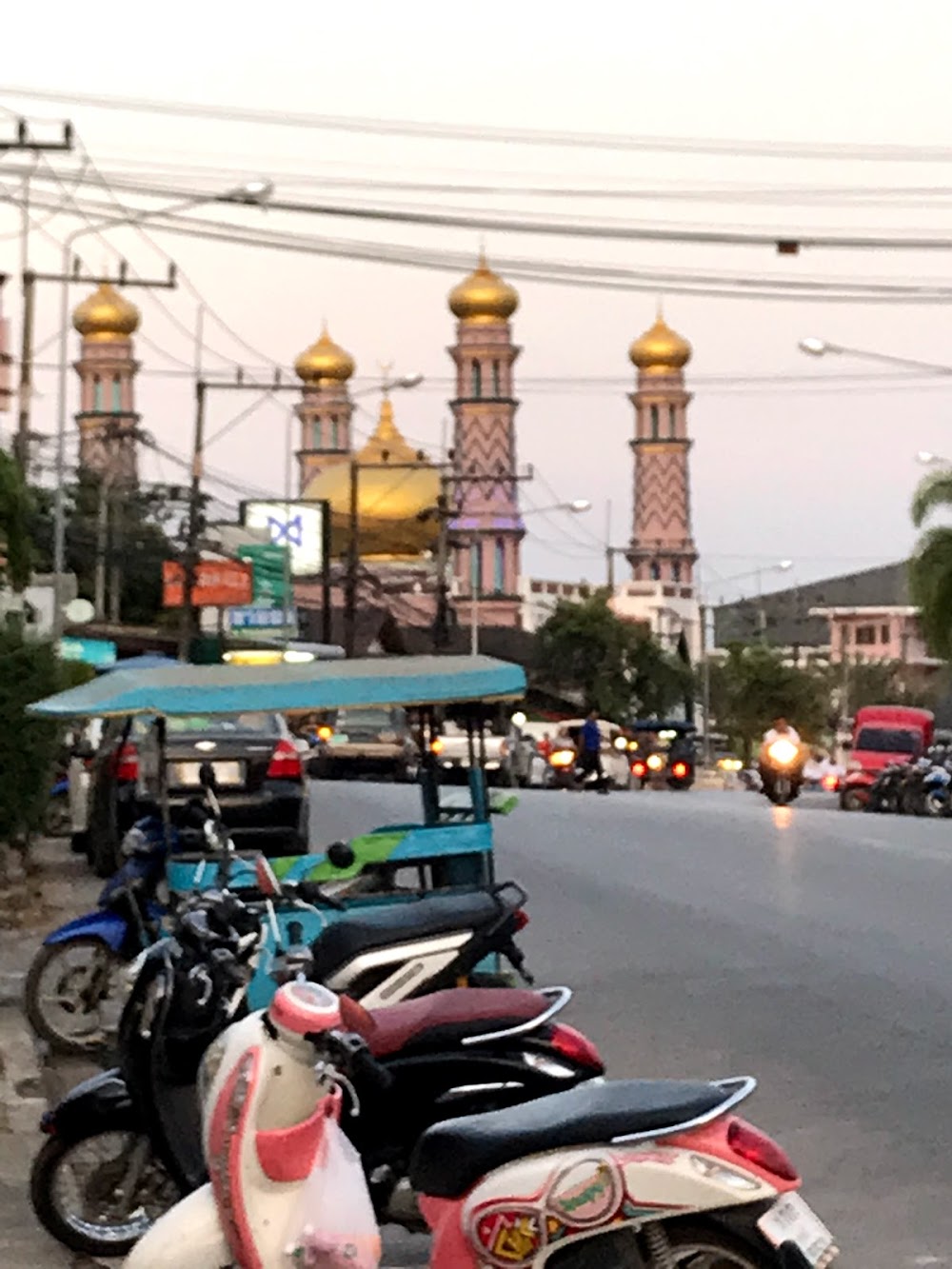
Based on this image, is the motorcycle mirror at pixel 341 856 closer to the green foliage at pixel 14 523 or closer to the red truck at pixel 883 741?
the green foliage at pixel 14 523

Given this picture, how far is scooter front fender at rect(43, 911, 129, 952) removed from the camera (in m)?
11.9

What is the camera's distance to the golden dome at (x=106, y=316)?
115 meters

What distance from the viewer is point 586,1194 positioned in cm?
587

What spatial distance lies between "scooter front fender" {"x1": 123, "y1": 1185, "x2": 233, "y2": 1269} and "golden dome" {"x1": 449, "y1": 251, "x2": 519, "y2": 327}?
358ft

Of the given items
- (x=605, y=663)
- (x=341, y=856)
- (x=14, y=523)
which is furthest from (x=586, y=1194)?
(x=605, y=663)

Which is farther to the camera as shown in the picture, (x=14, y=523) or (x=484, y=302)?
(x=484, y=302)

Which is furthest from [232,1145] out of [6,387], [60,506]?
[6,387]

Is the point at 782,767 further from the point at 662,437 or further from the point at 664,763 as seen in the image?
the point at 662,437

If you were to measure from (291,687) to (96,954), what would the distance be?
165 cm

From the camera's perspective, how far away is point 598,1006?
1322 cm

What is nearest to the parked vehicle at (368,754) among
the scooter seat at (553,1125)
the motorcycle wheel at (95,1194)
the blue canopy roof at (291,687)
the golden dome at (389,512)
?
the blue canopy roof at (291,687)

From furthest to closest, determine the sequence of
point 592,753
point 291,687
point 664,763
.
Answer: point 664,763
point 592,753
point 291,687

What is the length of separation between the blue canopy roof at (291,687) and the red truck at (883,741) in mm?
34482

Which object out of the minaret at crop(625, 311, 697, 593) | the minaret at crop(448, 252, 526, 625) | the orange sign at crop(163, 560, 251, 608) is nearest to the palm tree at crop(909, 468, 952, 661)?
the orange sign at crop(163, 560, 251, 608)
